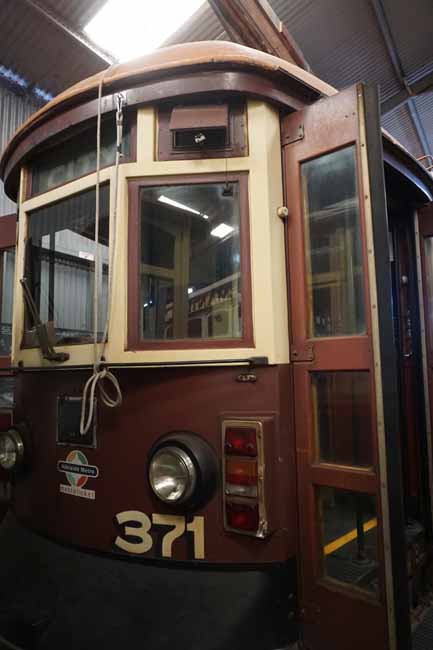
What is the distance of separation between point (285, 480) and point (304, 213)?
1.03 meters

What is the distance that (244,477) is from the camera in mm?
1596

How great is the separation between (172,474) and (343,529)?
0.69m

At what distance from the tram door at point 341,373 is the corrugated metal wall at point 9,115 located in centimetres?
397

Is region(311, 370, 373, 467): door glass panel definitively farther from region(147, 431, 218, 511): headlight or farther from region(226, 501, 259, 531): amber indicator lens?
region(147, 431, 218, 511): headlight

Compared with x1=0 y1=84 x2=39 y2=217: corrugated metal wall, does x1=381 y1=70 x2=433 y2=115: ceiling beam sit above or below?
above

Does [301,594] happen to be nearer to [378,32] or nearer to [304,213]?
[304,213]

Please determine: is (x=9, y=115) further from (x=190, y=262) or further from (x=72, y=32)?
(x=190, y=262)

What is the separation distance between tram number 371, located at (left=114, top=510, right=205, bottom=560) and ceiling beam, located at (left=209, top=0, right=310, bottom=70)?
281 cm

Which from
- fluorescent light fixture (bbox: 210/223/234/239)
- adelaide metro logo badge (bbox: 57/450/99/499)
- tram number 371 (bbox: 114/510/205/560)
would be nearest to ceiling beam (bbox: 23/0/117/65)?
fluorescent light fixture (bbox: 210/223/234/239)

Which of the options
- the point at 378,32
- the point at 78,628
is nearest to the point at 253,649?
the point at 78,628

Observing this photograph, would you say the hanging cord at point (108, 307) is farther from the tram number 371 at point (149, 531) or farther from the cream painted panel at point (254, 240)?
the tram number 371 at point (149, 531)

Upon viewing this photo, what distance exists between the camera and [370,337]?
1548mm

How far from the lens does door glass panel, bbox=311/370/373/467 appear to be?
1.62m

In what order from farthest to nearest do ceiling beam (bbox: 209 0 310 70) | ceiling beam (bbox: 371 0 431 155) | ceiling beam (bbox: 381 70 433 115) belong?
1. ceiling beam (bbox: 381 70 433 115)
2. ceiling beam (bbox: 371 0 431 155)
3. ceiling beam (bbox: 209 0 310 70)
